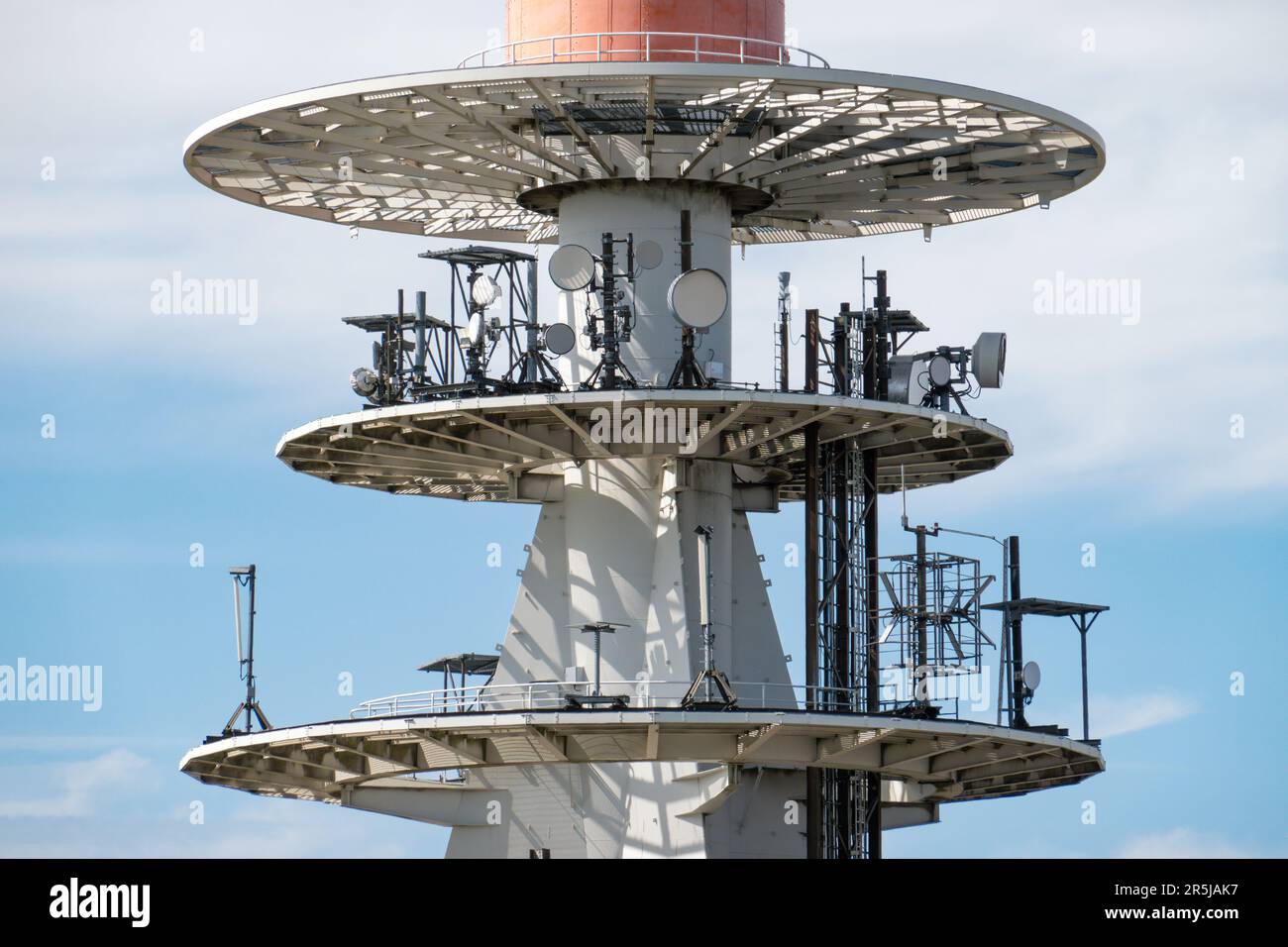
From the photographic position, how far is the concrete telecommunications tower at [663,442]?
2852 inches

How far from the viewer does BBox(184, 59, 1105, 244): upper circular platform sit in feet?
234

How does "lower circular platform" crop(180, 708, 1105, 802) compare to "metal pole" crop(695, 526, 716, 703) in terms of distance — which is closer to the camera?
"lower circular platform" crop(180, 708, 1105, 802)

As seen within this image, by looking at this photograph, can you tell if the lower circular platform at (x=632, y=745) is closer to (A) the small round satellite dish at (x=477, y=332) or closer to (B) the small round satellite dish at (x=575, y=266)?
(A) the small round satellite dish at (x=477, y=332)

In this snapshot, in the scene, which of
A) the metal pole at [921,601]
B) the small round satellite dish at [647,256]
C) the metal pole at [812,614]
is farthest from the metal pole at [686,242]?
Result: the metal pole at [921,601]

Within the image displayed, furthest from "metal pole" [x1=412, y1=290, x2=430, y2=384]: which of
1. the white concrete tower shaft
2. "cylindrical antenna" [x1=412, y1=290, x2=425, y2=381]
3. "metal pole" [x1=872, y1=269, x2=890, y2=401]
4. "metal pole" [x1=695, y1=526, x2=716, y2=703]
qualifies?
"metal pole" [x1=872, y1=269, x2=890, y2=401]

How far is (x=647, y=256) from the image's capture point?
76.3m

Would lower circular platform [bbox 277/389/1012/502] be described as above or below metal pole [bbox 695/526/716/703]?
above

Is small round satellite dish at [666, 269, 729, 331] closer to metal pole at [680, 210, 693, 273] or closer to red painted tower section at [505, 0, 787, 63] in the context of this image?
metal pole at [680, 210, 693, 273]

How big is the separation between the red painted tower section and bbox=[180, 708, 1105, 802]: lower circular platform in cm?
1653

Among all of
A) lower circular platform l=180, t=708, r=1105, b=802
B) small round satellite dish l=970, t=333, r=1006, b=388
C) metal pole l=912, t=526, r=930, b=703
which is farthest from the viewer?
small round satellite dish l=970, t=333, r=1006, b=388

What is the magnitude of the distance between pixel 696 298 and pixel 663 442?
153 inches

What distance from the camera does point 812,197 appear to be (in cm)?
8175
